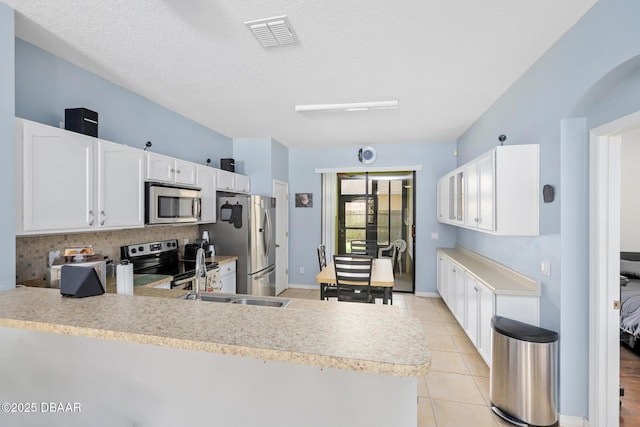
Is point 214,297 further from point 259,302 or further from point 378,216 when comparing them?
point 378,216

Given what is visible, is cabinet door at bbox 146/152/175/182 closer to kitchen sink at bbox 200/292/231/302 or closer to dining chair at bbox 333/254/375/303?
kitchen sink at bbox 200/292/231/302

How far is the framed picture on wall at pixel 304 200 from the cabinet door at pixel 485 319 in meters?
3.55

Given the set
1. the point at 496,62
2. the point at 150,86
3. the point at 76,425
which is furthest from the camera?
the point at 150,86

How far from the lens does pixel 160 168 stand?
301 centimetres

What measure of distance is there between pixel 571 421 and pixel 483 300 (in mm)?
986

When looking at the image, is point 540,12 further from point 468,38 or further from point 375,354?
point 375,354

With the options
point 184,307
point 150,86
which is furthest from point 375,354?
point 150,86

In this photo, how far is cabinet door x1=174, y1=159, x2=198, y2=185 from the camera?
10.7ft

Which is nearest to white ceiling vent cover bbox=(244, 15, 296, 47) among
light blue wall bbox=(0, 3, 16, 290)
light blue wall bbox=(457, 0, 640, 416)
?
light blue wall bbox=(0, 3, 16, 290)

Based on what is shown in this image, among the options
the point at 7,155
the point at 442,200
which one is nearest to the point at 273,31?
the point at 7,155

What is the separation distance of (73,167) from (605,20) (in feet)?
11.7

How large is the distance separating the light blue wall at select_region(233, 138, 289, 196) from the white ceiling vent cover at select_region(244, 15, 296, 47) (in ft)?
9.48

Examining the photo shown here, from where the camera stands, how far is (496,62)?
7.95 ft

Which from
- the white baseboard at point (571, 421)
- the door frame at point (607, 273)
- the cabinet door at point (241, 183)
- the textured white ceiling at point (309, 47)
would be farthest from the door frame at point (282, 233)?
the door frame at point (607, 273)
